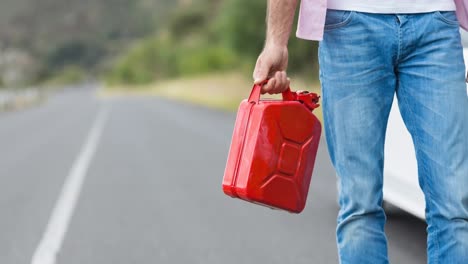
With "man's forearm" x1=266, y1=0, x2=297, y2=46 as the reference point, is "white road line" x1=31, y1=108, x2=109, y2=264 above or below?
below

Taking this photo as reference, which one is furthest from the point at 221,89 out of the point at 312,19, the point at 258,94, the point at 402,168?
the point at 312,19

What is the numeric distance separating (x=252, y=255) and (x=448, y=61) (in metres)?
2.47

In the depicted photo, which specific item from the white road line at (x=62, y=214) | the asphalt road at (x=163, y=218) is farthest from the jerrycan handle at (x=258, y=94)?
the white road line at (x=62, y=214)

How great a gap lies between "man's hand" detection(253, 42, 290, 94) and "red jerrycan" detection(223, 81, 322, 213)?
39mm

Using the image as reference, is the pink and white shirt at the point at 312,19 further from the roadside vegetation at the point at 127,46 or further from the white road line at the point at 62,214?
the roadside vegetation at the point at 127,46

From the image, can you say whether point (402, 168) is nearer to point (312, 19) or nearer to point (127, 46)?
point (312, 19)

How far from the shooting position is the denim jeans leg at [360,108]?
257cm

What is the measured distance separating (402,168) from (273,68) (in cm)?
221

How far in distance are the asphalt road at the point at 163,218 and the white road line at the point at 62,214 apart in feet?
0.15

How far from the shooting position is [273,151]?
2672 millimetres

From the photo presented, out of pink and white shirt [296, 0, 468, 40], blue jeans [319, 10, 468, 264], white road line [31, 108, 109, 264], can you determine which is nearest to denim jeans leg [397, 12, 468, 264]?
blue jeans [319, 10, 468, 264]

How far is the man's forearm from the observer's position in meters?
2.62

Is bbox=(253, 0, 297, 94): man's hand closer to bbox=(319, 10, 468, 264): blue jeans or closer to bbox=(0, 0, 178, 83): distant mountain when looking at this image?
bbox=(319, 10, 468, 264): blue jeans

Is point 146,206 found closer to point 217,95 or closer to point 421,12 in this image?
point 421,12
